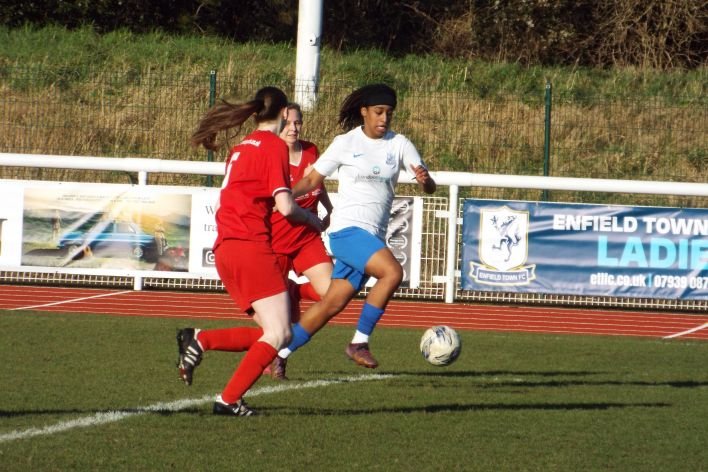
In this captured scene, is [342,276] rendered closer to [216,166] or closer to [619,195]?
[216,166]

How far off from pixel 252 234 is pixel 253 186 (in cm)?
27

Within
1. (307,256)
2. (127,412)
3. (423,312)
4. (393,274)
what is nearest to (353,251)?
(393,274)

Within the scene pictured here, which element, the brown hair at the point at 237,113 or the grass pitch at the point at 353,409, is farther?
the brown hair at the point at 237,113

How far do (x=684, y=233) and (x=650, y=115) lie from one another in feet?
14.0

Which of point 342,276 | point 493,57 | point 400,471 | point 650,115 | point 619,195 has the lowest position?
point 400,471

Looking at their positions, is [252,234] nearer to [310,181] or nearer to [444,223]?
[310,181]

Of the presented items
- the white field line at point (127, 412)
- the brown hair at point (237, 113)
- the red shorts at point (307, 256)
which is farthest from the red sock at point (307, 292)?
the brown hair at point (237, 113)

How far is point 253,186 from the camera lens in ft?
22.1

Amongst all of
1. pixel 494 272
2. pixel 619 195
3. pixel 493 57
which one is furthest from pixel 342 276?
pixel 493 57

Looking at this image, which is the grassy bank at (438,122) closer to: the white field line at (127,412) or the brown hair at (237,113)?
the white field line at (127,412)

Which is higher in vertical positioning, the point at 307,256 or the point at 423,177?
the point at 423,177

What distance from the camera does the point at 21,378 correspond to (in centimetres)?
838

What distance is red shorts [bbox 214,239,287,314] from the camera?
21.9ft

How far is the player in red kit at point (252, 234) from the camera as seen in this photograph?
263 inches
